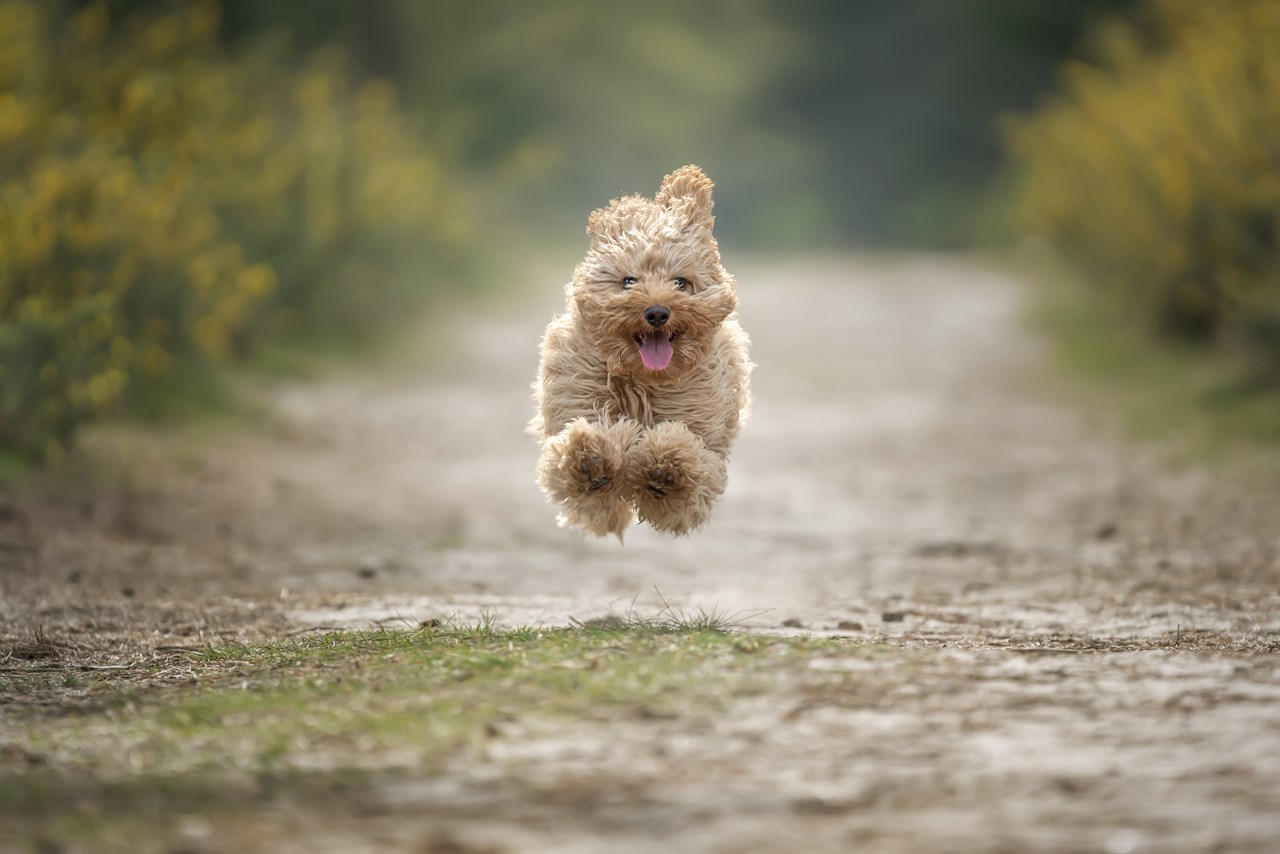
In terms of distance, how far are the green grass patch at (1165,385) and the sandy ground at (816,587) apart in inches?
15.5

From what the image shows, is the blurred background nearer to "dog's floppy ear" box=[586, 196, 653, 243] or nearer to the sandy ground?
the sandy ground

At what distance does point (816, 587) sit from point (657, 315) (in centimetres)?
260

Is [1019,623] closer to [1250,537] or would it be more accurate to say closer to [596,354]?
[596,354]

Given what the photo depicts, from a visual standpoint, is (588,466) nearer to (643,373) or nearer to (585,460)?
(585,460)

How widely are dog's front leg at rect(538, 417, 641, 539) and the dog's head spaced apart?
28 centimetres

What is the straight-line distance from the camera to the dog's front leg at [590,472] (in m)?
5.80

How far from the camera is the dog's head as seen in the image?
583 cm

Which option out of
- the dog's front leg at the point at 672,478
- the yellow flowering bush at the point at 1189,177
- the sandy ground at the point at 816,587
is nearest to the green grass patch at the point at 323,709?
the sandy ground at the point at 816,587

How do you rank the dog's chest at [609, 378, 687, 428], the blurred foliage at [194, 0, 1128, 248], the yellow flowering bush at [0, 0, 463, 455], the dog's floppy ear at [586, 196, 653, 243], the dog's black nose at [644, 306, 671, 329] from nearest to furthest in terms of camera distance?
the dog's black nose at [644, 306, 671, 329] → the dog's floppy ear at [586, 196, 653, 243] → the dog's chest at [609, 378, 687, 428] → the yellow flowering bush at [0, 0, 463, 455] → the blurred foliage at [194, 0, 1128, 248]

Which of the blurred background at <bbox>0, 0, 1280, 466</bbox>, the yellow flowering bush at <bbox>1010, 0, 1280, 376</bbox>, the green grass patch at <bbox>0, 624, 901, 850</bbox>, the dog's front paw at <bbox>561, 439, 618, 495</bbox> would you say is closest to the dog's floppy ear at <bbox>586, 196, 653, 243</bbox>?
the dog's front paw at <bbox>561, 439, 618, 495</bbox>

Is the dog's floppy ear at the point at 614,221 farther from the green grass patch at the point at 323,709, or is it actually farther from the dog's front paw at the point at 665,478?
the green grass patch at the point at 323,709

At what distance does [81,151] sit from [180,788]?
8.57 metres

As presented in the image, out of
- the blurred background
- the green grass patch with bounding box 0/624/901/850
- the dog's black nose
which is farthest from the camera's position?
the blurred background

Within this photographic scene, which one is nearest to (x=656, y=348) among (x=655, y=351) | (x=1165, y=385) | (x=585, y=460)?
(x=655, y=351)
